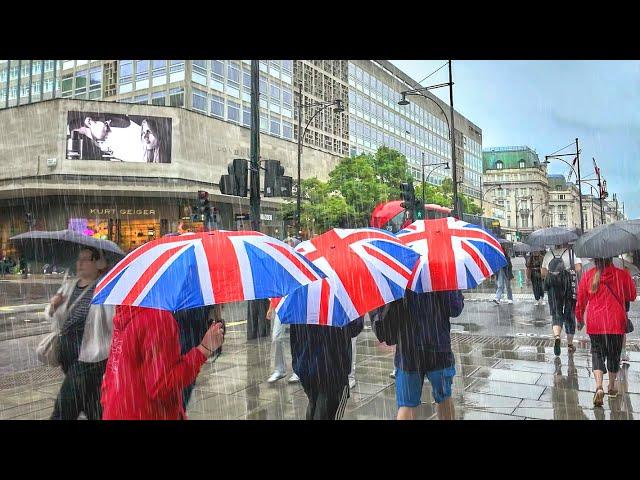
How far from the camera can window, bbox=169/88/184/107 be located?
3731 cm

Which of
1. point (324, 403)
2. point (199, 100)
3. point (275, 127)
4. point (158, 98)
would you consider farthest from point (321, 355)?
point (275, 127)

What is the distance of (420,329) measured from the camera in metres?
4.16

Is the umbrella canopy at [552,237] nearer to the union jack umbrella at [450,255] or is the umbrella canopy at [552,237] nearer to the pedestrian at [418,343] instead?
the union jack umbrella at [450,255]

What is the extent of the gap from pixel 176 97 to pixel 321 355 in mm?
36915

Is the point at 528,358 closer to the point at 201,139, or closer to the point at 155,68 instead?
the point at 201,139

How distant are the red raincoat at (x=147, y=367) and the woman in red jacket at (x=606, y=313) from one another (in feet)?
14.6

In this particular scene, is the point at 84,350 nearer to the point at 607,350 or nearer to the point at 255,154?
the point at 607,350

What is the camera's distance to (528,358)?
805 cm

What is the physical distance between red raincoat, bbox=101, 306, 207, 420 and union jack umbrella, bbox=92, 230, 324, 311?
27 centimetres

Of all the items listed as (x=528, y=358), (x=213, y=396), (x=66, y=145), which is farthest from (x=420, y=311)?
(x=66, y=145)

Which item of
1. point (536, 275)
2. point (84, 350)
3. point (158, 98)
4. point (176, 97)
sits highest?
point (158, 98)

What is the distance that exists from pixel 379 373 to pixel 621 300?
314 centimetres

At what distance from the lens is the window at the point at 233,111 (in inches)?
1598

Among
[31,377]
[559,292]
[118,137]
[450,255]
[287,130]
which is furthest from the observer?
[287,130]
